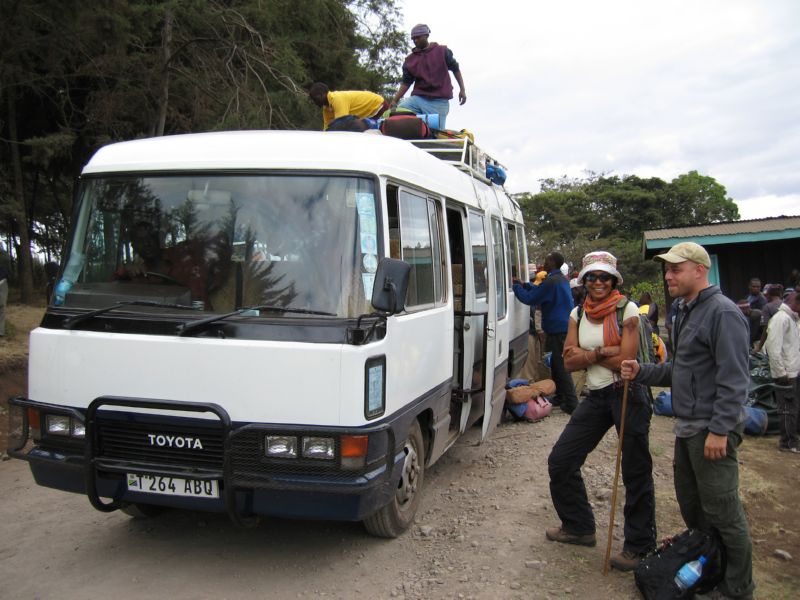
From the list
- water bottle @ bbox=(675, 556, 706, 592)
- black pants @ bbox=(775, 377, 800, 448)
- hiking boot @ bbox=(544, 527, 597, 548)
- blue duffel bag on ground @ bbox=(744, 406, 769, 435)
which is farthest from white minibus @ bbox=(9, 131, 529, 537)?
blue duffel bag on ground @ bbox=(744, 406, 769, 435)

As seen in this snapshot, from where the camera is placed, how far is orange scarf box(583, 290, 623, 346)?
13.5ft

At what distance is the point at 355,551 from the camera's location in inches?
173

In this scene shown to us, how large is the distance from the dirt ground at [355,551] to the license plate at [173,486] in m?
0.60

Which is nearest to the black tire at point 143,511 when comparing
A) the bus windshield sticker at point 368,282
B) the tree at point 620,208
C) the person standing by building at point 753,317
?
the bus windshield sticker at point 368,282

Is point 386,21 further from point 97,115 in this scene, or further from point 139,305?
point 139,305

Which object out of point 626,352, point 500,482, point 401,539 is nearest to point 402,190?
point 626,352

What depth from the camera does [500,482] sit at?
228 inches

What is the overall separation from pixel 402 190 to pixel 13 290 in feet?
51.7

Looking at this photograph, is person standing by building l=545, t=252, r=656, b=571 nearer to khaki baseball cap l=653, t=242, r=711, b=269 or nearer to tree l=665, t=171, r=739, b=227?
khaki baseball cap l=653, t=242, r=711, b=269

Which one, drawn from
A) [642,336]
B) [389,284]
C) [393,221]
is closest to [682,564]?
[642,336]

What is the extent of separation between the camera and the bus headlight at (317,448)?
11.8 ft

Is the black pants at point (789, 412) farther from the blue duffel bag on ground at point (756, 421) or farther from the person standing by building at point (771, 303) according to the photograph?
the person standing by building at point (771, 303)

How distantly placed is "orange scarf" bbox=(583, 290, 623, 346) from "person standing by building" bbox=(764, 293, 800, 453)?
4211mm

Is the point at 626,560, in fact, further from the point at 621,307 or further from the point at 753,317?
the point at 753,317
